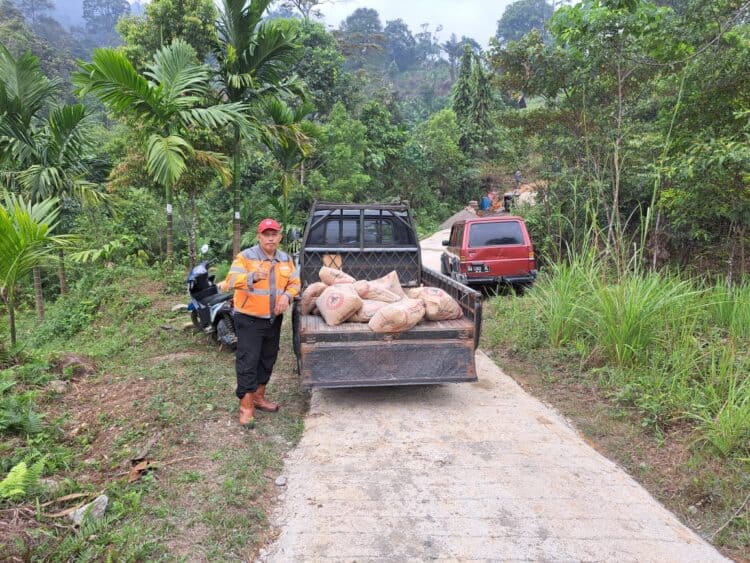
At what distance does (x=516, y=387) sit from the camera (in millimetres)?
5320

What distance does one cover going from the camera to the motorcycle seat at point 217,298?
6273 mm

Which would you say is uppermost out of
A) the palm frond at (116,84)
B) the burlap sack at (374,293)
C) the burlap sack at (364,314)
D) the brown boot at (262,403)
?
the palm frond at (116,84)

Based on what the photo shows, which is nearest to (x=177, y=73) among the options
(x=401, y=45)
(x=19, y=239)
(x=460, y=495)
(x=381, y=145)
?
(x=19, y=239)

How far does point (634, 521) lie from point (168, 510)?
9.13 ft

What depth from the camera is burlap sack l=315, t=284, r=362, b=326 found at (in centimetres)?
474

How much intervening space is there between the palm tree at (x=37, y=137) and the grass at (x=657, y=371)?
25.8 ft

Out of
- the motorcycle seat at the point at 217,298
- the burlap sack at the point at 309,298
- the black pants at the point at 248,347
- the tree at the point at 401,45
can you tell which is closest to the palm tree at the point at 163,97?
the motorcycle seat at the point at 217,298

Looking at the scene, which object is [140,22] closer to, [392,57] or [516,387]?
[516,387]

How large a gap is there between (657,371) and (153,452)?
4.36 meters

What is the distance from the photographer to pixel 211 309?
20.5 feet

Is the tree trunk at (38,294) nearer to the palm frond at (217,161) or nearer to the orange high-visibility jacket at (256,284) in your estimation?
the palm frond at (217,161)

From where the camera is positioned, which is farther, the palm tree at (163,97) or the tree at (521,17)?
the tree at (521,17)

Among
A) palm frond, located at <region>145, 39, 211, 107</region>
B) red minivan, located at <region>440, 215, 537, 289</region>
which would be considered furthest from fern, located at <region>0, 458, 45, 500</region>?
red minivan, located at <region>440, 215, 537, 289</region>

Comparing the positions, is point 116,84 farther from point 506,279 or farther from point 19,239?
point 506,279
